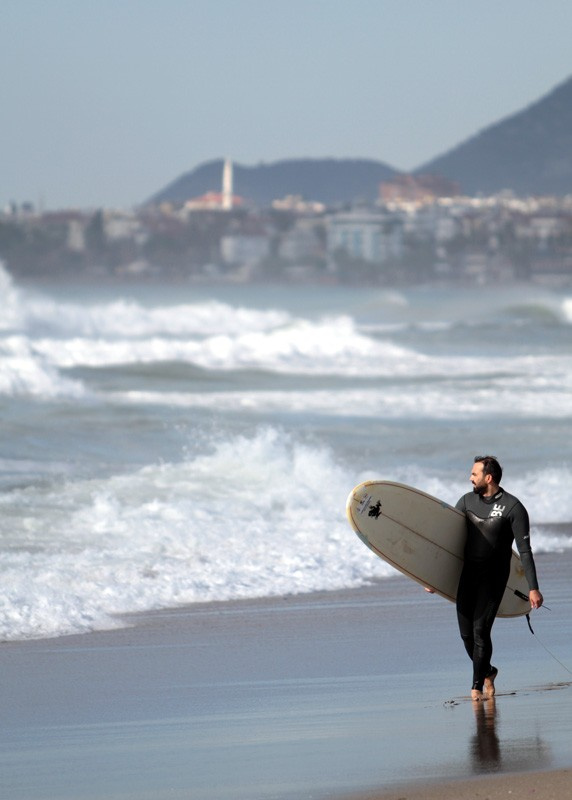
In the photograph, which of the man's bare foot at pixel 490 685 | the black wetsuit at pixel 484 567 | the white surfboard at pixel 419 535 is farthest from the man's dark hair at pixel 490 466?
the man's bare foot at pixel 490 685

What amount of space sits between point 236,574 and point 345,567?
72cm

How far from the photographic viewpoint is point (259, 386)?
28.0 m

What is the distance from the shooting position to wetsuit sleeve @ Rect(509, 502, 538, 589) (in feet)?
17.9

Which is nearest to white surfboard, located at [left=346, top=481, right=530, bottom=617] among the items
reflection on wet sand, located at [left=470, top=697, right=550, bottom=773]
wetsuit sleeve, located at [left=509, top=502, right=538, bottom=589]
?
wetsuit sleeve, located at [left=509, top=502, right=538, bottom=589]

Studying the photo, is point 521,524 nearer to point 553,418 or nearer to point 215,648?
point 215,648

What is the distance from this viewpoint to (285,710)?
5461mm

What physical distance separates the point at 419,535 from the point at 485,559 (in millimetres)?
→ 498

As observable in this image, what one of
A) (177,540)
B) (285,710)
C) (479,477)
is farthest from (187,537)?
(479,477)

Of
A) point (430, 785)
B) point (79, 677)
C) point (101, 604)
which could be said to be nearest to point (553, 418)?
point (101, 604)

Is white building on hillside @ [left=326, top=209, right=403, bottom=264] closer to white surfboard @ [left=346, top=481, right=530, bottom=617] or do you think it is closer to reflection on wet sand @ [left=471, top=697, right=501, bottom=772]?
white surfboard @ [left=346, top=481, right=530, bottom=617]

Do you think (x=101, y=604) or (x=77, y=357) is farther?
(x=77, y=357)

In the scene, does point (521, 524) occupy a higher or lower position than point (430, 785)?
higher

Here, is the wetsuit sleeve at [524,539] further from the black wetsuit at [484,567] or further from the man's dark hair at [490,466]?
the man's dark hair at [490,466]

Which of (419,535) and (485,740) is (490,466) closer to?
(419,535)
